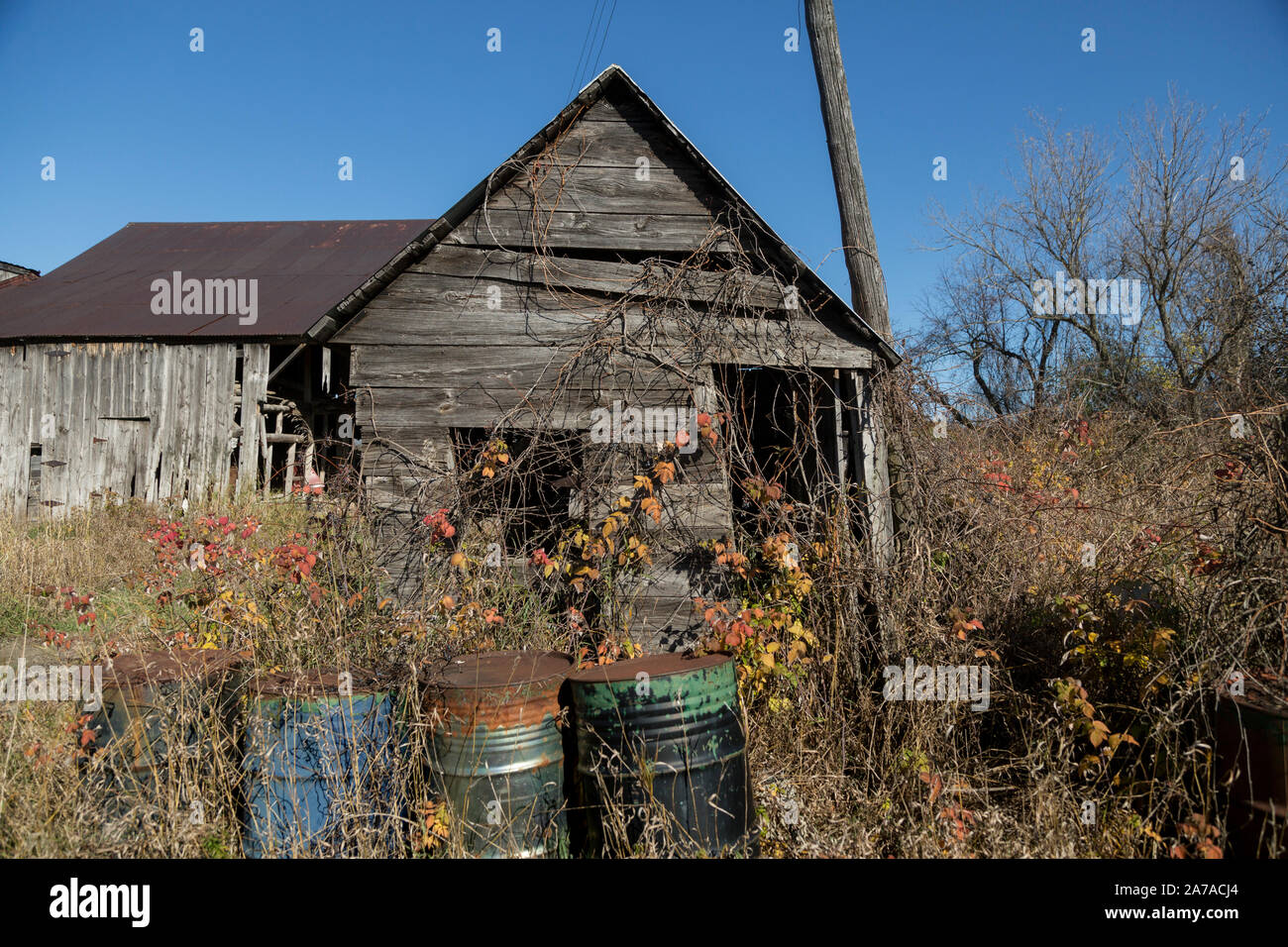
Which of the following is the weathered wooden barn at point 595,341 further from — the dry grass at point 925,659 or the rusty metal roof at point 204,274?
the rusty metal roof at point 204,274

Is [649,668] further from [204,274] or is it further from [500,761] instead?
[204,274]

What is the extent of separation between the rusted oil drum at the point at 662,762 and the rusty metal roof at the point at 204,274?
10.2m

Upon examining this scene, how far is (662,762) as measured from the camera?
333cm

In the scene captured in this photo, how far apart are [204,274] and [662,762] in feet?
51.4

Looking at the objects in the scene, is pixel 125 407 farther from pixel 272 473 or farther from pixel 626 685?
pixel 626 685

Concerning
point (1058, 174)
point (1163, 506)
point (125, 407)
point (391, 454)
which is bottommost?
point (1163, 506)

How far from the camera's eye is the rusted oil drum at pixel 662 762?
3301 millimetres

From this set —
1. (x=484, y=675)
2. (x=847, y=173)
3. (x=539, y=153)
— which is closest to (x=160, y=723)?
(x=484, y=675)

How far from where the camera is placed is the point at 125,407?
1279cm

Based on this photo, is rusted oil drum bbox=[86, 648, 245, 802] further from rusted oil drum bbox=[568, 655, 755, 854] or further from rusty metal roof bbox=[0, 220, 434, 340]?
rusty metal roof bbox=[0, 220, 434, 340]

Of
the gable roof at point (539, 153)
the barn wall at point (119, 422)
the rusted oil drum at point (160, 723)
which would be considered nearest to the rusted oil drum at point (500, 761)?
the rusted oil drum at point (160, 723)
